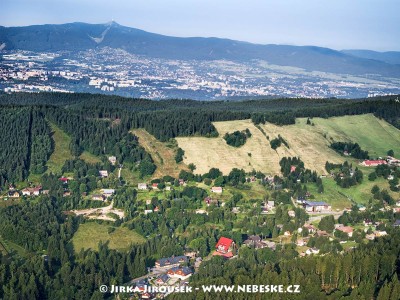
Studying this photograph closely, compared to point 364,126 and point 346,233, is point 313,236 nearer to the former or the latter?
point 346,233

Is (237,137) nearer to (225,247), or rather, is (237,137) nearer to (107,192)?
(107,192)

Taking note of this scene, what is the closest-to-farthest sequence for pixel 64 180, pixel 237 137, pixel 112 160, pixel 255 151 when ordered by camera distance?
1. pixel 64 180
2. pixel 112 160
3. pixel 255 151
4. pixel 237 137

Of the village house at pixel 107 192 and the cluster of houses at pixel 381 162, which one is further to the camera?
the cluster of houses at pixel 381 162

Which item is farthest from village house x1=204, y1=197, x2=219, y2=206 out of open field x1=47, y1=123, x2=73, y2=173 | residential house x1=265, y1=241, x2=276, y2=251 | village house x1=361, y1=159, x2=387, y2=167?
village house x1=361, y1=159, x2=387, y2=167

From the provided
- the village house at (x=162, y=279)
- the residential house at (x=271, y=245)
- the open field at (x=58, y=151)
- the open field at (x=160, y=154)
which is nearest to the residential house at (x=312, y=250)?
the residential house at (x=271, y=245)

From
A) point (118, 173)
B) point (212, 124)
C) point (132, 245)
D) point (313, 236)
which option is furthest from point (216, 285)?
point (212, 124)

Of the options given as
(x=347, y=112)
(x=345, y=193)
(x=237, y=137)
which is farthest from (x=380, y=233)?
(x=347, y=112)

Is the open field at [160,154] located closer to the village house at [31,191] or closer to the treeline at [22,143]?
the treeline at [22,143]
